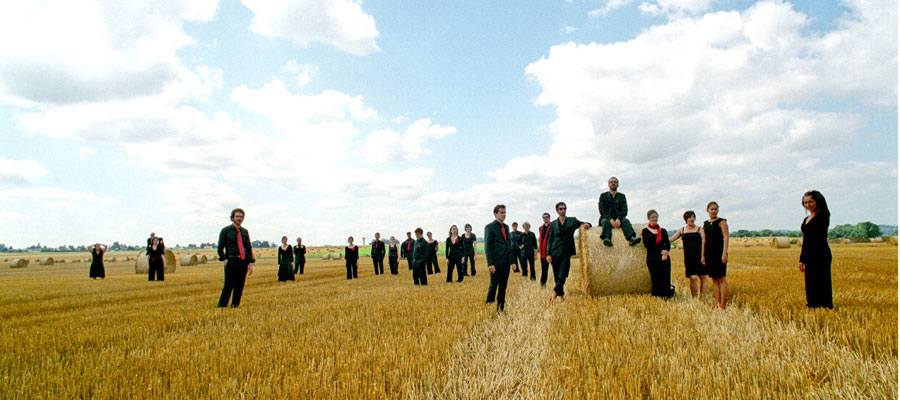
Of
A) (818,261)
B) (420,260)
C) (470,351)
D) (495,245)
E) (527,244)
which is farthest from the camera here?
(527,244)

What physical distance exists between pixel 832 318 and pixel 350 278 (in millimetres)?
15058

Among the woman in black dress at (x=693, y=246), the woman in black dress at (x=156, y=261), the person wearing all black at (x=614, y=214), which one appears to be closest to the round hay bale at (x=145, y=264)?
the woman in black dress at (x=156, y=261)

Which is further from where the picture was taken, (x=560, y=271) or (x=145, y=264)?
(x=145, y=264)

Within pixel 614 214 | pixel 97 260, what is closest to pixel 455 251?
pixel 614 214

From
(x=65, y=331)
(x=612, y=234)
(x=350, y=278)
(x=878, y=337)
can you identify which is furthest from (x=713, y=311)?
(x=350, y=278)

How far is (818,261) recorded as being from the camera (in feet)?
21.3

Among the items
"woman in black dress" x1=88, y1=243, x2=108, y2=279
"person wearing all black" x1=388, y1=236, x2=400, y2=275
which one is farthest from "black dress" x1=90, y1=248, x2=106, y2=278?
"person wearing all black" x1=388, y1=236, x2=400, y2=275

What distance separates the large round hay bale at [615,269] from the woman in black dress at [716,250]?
1.56 metres

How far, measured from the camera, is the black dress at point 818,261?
6.46m

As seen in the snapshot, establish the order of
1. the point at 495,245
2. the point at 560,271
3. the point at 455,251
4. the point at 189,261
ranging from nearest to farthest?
the point at 495,245 < the point at 560,271 < the point at 455,251 < the point at 189,261

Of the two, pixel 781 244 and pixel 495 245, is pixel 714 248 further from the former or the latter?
pixel 781 244

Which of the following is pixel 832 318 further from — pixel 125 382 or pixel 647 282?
pixel 125 382

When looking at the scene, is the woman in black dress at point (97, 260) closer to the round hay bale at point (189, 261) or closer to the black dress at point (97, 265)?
the black dress at point (97, 265)

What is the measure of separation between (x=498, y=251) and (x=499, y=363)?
148 inches
